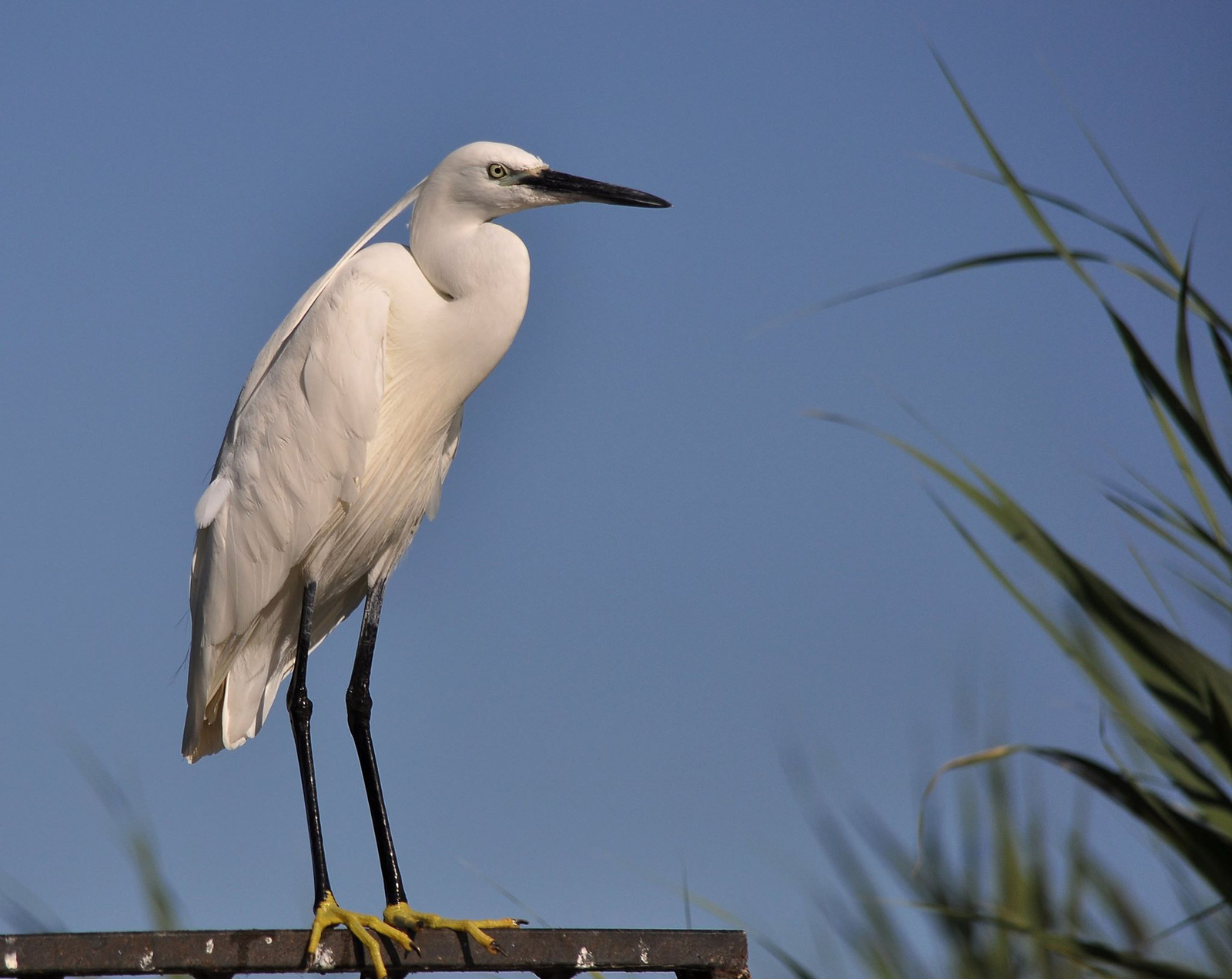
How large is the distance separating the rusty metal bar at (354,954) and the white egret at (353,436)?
0.50m

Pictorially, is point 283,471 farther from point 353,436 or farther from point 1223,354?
point 1223,354

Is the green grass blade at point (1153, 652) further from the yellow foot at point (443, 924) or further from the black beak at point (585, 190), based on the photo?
the black beak at point (585, 190)

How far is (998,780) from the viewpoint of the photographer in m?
1.54

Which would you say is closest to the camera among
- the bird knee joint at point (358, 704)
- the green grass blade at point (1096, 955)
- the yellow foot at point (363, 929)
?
the green grass blade at point (1096, 955)

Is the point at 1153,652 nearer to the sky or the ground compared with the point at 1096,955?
nearer to the sky

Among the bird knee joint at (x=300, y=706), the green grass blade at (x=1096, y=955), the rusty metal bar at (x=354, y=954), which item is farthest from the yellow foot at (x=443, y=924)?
the green grass blade at (x=1096, y=955)

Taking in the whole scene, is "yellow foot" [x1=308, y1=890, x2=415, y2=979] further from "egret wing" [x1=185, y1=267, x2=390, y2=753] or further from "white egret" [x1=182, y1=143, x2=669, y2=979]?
"egret wing" [x1=185, y1=267, x2=390, y2=753]

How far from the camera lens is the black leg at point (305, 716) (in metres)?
2.41

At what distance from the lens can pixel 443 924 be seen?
2086 mm

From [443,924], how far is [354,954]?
170 millimetres

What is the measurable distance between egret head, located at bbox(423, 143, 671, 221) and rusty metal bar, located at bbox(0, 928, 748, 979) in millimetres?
1674

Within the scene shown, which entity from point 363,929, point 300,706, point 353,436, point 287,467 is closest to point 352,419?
point 353,436

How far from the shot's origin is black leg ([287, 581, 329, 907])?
2.41 metres

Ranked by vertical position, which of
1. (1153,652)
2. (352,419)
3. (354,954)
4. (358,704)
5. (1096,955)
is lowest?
(354,954)
